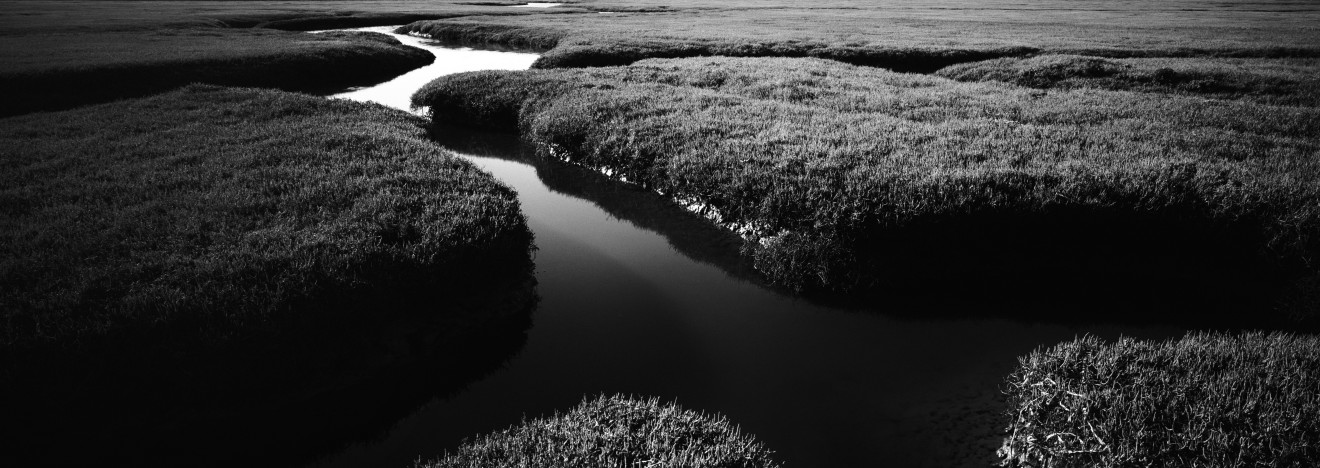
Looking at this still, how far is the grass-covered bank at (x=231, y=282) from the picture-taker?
7055 millimetres

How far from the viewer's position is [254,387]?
751 centimetres

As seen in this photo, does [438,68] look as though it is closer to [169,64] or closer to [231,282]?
[169,64]

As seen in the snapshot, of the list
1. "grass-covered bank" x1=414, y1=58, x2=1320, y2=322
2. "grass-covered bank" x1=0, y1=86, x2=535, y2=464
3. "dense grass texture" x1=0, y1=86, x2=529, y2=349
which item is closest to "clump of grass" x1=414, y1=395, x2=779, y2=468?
"grass-covered bank" x1=0, y1=86, x2=535, y2=464

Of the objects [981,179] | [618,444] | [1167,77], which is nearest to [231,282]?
[618,444]

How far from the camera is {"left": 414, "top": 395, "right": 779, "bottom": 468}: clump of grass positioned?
5.90 meters

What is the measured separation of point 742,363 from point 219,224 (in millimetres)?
7986

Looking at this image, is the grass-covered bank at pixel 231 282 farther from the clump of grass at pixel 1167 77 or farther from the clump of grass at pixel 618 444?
the clump of grass at pixel 1167 77

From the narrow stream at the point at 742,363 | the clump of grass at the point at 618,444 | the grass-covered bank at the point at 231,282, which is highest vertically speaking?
the grass-covered bank at the point at 231,282

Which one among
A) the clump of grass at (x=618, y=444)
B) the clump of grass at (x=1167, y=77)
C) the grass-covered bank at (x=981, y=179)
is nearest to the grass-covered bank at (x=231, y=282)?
the clump of grass at (x=618, y=444)

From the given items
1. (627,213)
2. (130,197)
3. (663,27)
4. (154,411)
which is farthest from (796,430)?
(663,27)

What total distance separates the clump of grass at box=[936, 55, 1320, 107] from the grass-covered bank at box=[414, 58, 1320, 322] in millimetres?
3882

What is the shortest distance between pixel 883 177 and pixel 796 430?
598 centimetres

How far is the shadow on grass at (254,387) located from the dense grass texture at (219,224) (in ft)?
0.89

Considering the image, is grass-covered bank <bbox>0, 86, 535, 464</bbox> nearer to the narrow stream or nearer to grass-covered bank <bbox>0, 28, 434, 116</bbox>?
the narrow stream
